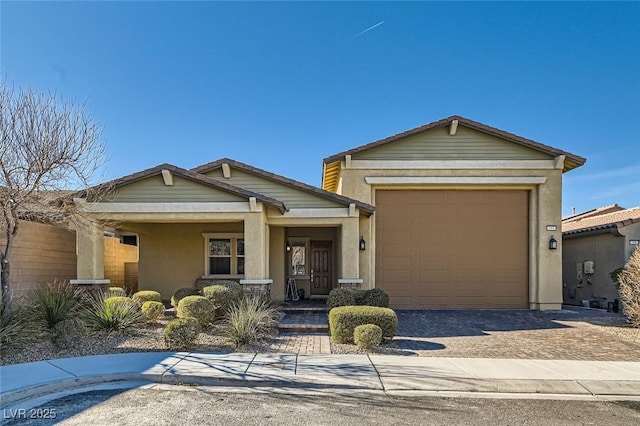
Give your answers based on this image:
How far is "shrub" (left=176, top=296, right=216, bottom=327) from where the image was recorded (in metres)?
9.47

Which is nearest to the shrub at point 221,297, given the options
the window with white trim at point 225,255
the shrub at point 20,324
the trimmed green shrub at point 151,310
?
the trimmed green shrub at point 151,310

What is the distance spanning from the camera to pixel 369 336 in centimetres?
829

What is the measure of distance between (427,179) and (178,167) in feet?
26.7

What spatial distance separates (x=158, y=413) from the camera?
518 centimetres

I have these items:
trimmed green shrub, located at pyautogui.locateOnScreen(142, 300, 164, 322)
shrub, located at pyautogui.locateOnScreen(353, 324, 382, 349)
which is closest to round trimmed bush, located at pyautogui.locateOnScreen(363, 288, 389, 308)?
shrub, located at pyautogui.locateOnScreen(353, 324, 382, 349)

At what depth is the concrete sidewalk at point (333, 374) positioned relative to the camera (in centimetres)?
627

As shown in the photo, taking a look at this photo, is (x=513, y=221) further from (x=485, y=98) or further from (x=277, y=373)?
(x=277, y=373)

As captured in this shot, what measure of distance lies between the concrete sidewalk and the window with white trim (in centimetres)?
742

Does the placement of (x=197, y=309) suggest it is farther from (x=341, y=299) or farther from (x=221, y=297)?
(x=341, y=299)

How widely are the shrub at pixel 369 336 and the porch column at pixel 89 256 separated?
7.68 m

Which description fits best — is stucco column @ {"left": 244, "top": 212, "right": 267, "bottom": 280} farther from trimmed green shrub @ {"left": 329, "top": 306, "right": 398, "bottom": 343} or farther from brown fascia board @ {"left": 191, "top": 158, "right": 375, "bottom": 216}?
trimmed green shrub @ {"left": 329, "top": 306, "right": 398, "bottom": 343}

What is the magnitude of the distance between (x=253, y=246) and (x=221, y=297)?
1.76m

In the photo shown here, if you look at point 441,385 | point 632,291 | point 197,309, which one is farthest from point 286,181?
point 632,291

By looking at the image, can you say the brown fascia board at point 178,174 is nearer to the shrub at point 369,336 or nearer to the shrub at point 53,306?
→ the shrub at point 53,306
